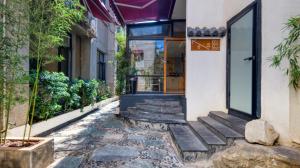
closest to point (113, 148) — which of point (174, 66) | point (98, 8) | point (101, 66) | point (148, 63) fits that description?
point (98, 8)

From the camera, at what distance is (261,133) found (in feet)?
13.0

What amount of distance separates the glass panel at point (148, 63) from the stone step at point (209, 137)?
5.23m

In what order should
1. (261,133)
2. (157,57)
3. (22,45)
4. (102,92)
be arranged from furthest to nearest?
(102,92), (157,57), (261,133), (22,45)

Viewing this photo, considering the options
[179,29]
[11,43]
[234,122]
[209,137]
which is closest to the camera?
[11,43]

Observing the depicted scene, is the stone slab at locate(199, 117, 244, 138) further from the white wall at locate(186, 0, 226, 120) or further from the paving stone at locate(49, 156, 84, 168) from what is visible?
the paving stone at locate(49, 156, 84, 168)

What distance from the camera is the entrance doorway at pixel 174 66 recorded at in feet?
34.7

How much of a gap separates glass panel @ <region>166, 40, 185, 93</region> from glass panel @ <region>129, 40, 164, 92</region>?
0.35m

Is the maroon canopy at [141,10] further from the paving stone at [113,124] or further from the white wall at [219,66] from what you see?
the paving stone at [113,124]

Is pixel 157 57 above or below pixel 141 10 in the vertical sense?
below

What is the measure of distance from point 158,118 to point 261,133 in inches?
143

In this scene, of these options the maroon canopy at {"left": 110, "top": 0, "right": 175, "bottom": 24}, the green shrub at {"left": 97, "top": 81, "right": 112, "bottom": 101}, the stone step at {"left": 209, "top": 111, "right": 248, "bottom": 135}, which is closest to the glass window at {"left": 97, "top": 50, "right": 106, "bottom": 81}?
the green shrub at {"left": 97, "top": 81, "right": 112, "bottom": 101}

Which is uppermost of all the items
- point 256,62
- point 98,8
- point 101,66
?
point 98,8

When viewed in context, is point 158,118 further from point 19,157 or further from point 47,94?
point 19,157

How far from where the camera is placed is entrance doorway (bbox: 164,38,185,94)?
417 inches
